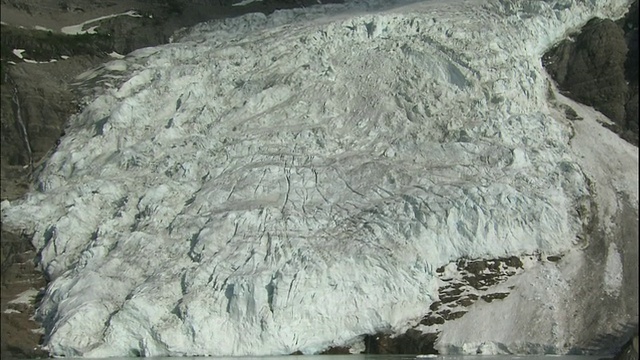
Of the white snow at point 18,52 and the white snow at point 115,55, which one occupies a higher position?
the white snow at point 18,52

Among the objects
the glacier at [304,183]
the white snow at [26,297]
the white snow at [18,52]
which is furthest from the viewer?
the white snow at [18,52]

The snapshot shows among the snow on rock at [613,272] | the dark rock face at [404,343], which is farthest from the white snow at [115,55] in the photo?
the snow on rock at [613,272]

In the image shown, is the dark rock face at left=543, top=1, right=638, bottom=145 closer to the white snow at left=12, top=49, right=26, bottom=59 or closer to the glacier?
the glacier

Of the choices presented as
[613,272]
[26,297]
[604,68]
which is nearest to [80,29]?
[26,297]

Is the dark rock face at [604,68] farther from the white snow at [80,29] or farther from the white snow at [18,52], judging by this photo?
the white snow at [18,52]

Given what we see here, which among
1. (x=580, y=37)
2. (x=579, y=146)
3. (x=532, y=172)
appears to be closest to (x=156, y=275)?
(x=532, y=172)

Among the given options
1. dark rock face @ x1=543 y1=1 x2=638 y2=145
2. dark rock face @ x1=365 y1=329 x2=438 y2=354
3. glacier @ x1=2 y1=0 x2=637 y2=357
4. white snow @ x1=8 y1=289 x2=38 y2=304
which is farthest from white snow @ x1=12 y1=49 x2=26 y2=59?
dark rock face @ x1=543 y1=1 x2=638 y2=145

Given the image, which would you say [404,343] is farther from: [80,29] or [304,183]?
[80,29]
